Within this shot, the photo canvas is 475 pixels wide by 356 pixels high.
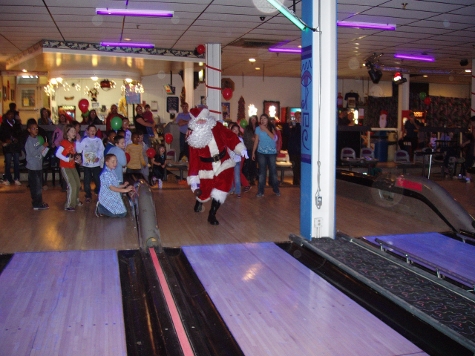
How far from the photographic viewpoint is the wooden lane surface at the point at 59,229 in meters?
5.88

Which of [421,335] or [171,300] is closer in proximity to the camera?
[421,335]

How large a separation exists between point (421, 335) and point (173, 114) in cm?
1511

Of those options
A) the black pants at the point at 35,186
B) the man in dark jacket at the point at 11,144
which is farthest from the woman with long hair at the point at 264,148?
the man in dark jacket at the point at 11,144

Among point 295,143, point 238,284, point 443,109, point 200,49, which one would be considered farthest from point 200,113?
point 443,109

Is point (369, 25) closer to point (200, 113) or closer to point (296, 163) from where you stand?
point (296, 163)

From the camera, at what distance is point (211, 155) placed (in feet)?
22.4

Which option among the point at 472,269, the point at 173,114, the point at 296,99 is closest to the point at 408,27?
the point at 472,269

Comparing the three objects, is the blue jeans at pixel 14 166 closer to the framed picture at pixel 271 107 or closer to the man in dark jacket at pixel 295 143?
the man in dark jacket at pixel 295 143

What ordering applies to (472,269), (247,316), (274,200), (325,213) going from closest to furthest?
(247,316) < (472,269) < (325,213) < (274,200)

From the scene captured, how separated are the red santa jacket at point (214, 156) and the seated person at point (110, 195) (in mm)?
1197

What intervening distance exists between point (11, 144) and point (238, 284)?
8044 millimetres

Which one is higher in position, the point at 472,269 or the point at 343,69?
the point at 343,69

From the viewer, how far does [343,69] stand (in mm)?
17516

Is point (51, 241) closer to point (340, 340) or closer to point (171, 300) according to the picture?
point (171, 300)
